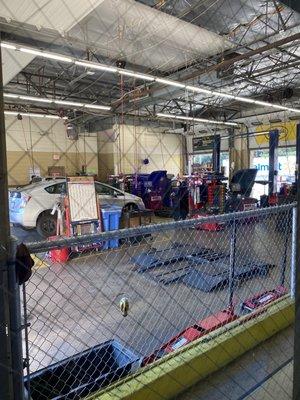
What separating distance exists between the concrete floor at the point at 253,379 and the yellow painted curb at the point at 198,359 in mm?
50

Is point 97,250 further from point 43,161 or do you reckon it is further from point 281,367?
point 43,161

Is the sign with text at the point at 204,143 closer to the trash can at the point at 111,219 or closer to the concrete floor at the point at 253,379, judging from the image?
the trash can at the point at 111,219

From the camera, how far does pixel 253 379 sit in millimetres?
1911

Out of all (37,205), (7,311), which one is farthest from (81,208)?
(7,311)

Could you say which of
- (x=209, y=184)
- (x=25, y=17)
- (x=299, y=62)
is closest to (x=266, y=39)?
(x=299, y=62)

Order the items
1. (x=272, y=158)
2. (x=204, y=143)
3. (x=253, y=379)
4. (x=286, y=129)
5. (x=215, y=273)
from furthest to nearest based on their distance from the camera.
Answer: (x=204, y=143), (x=286, y=129), (x=272, y=158), (x=215, y=273), (x=253, y=379)

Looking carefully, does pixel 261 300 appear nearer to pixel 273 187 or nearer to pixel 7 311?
pixel 7 311

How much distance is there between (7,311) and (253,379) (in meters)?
1.77

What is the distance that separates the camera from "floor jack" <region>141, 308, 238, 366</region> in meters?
2.14

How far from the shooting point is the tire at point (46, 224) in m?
6.29

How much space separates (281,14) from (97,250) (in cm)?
524

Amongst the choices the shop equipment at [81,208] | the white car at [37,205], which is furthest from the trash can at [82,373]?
the white car at [37,205]

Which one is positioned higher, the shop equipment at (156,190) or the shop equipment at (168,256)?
the shop equipment at (156,190)

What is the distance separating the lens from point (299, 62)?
7.02 m
